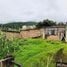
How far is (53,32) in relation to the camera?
4406 cm

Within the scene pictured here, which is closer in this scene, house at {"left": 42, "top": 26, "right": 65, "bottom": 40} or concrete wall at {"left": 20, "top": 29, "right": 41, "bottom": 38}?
house at {"left": 42, "top": 26, "right": 65, "bottom": 40}

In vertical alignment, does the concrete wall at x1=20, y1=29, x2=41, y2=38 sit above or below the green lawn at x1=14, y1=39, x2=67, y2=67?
above

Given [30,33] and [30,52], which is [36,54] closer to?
[30,52]

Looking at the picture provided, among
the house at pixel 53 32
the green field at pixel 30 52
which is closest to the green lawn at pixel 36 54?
the green field at pixel 30 52

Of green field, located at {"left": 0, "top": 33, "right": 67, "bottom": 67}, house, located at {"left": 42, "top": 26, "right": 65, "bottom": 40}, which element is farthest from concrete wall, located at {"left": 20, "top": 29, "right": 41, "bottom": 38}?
green field, located at {"left": 0, "top": 33, "right": 67, "bottom": 67}

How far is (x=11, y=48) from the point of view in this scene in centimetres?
2961

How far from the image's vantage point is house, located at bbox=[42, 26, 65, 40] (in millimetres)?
43656

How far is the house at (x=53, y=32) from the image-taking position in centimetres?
4366

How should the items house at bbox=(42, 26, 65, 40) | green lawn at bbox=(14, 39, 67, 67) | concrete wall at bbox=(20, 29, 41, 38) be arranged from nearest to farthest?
green lawn at bbox=(14, 39, 67, 67) < house at bbox=(42, 26, 65, 40) < concrete wall at bbox=(20, 29, 41, 38)

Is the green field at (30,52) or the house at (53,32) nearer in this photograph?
the green field at (30,52)

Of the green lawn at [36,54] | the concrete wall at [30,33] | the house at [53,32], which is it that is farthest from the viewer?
the concrete wall at [30,33]

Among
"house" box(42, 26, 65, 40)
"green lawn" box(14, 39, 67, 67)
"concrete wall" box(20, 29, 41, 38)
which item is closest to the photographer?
"green lawn" box(14, 39, 67, 67)

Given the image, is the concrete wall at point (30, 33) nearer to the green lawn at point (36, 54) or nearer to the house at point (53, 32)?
the house at point (53, 32)

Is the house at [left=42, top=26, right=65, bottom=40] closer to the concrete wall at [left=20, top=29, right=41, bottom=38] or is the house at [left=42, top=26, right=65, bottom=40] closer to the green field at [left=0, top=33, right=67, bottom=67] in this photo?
the concrete wall at [left=20, top=29, right=41, bottom=38]
